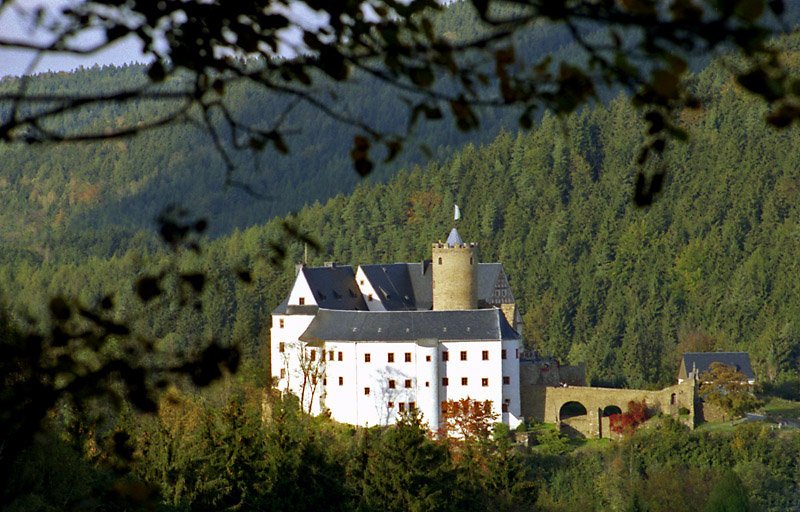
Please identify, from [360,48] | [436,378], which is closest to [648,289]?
[436,378]

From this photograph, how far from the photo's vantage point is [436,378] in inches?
2020

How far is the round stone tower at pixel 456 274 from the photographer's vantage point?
55.1m

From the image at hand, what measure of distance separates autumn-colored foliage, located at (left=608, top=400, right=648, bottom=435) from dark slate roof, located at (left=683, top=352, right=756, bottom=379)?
524cm

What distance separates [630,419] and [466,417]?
6.87 metres

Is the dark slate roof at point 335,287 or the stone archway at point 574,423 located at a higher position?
the dark slate roof at point 335,287

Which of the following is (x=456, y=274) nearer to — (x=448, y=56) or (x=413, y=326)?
(x=413, y=326)

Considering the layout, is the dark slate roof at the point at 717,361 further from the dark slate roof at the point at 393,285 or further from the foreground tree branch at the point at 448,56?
the foreground tree branch at the point at 448,56

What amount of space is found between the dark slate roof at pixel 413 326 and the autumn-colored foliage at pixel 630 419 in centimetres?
475

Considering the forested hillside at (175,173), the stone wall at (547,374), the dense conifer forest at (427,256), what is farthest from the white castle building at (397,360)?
the forested hillside at (175,173)

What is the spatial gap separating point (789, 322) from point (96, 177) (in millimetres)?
115383

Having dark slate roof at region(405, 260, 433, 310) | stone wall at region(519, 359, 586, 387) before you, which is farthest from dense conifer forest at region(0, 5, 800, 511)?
dark slate roof at region(405, 260, 433, 310)

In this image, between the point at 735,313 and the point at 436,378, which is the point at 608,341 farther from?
the point at 436,378

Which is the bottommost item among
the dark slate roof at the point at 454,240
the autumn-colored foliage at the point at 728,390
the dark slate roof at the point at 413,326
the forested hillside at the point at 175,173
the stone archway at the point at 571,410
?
the stone archway at the point at 571,410

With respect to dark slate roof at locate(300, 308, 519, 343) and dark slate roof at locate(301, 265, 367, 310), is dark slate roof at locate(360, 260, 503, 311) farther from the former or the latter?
dark slate roof at locate(300, 308, 519, 343)
